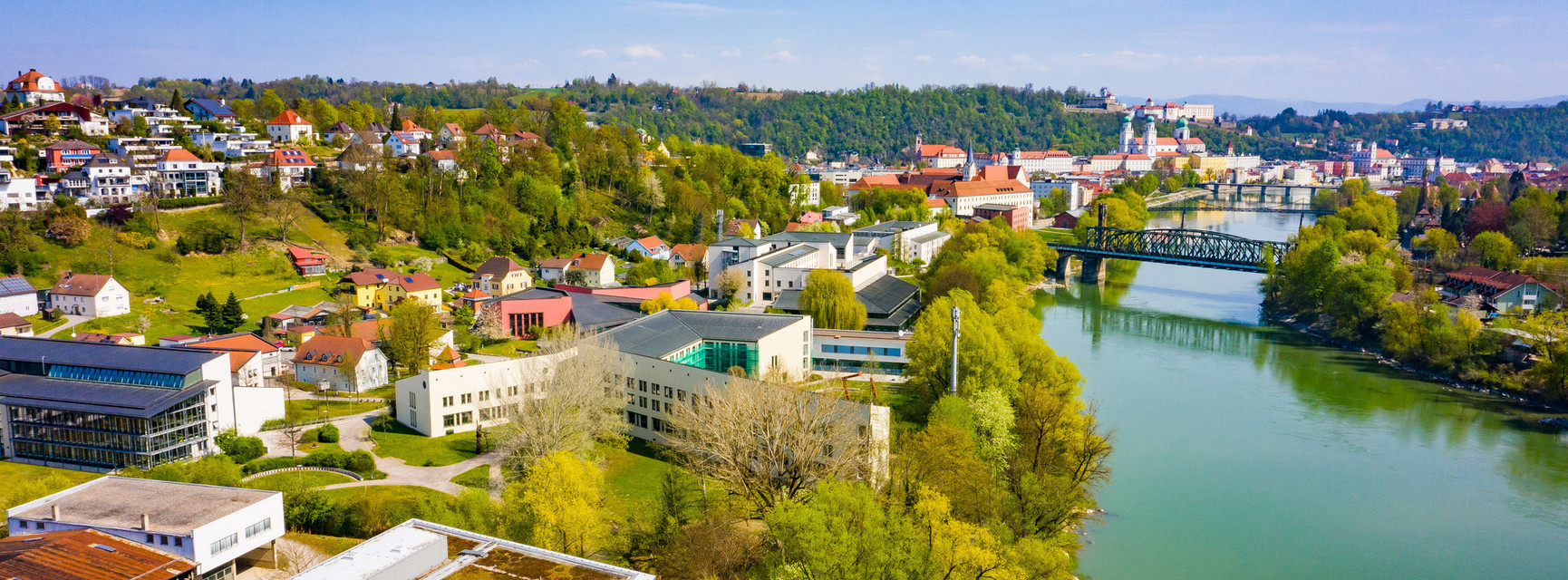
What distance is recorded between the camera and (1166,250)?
1078 inches

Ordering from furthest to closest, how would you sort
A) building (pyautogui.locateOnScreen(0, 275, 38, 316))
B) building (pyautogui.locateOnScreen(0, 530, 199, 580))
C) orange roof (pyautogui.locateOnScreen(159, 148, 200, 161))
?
orange roof (pyautogui.locateOnScreen(159, 148, 200, 161))
building (pyautogui.locateOnScreen(0, 275, 38, 316))
building (pyautogui.locateOnScreen(0, 530, 199, 580))

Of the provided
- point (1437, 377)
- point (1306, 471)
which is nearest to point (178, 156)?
point (1306, 471)

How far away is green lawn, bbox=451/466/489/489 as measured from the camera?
10.6 meters

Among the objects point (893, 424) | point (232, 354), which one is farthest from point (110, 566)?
point (893, 424)

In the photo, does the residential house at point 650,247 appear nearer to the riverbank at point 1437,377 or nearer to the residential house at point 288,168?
the residential house at point 288,168

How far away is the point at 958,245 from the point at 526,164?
12648 millimetres

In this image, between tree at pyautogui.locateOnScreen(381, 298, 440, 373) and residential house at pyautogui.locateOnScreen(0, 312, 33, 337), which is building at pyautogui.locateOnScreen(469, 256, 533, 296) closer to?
tree at pyautogui.locateOnScreen(381, 298, 440, 373)

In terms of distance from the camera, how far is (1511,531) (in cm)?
1032

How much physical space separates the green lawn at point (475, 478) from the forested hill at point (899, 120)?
165 ft

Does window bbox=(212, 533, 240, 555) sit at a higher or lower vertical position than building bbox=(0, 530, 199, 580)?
lower

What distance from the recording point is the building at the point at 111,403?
1091 cm

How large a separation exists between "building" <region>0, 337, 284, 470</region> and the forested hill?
49075mm

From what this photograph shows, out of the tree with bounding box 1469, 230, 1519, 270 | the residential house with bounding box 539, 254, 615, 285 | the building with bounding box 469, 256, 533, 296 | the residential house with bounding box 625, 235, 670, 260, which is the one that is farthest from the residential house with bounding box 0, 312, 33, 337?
the tree with bounding box 1469, 230, 1519, 270

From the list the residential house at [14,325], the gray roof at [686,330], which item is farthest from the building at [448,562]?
the residential house at [14,325]
